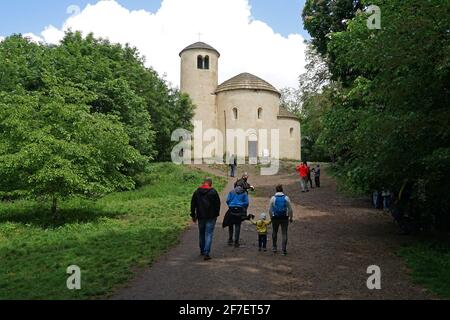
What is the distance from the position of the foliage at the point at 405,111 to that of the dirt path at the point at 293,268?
193 cm

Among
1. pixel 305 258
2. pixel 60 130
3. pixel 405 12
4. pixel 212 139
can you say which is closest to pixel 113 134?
pixel 60 130

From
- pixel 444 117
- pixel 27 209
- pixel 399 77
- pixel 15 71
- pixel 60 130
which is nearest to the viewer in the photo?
pixel 444 117

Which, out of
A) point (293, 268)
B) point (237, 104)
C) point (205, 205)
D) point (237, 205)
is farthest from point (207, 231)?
point (237, 104)

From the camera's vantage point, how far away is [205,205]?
11.0 metres

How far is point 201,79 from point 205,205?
3817cm

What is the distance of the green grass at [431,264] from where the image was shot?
30.7ft

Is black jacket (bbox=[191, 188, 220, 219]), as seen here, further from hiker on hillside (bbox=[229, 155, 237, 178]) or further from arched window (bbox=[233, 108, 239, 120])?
arched window (bbox=[233, 108, 239, 120])

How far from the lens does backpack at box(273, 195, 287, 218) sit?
11.6 metres

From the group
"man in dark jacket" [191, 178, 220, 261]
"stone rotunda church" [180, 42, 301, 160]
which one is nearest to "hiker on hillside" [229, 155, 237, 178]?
"stone rotunda church" [180, 42, 301, 160]

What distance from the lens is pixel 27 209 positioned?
21.3m

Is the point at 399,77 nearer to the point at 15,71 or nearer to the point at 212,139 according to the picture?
the point at 15,71

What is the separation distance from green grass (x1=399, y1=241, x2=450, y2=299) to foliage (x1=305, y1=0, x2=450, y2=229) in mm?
1152

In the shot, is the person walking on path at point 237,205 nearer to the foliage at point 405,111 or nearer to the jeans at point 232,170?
the foliage at point 405,111
